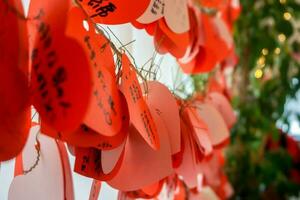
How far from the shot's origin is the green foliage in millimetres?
1194

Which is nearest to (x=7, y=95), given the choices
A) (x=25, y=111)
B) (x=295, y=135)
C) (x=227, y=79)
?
(x=25, y=111)

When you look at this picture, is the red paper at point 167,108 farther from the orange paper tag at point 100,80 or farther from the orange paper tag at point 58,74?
the orange paper tag at point 58,74

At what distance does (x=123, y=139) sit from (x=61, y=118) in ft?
0.42

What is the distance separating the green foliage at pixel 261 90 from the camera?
119 cm

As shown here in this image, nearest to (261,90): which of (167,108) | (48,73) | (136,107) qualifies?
(167,108)

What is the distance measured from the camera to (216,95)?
3.28 feet

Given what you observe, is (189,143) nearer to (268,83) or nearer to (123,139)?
(123,139)

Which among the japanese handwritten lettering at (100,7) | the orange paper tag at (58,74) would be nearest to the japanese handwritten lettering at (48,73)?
the orange paper tag at (58,74)

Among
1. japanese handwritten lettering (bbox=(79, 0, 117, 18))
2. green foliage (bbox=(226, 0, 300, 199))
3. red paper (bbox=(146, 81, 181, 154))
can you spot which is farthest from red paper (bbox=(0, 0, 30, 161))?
green foliage (bbox=(226, 0, 300, 199))

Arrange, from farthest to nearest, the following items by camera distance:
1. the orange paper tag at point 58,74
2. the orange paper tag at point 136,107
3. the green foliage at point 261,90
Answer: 1. the green foliage at point 261,90
2. the orange paper tag at point 136,107
3. the orange paper tag at point 58,74

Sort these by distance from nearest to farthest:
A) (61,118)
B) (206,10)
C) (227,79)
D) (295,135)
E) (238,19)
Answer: (61,118), (206,10), (238,19), (227,79), (295,135)

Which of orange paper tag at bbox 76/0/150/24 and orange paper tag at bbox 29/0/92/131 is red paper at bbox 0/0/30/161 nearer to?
orange paper tag at bbox 29/0/92/131

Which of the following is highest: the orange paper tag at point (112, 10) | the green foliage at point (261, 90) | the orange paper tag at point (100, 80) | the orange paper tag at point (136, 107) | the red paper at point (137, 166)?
the orange paper tag at point (112, 10)

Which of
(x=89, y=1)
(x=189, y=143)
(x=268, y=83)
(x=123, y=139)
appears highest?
(x=89, y=1)
